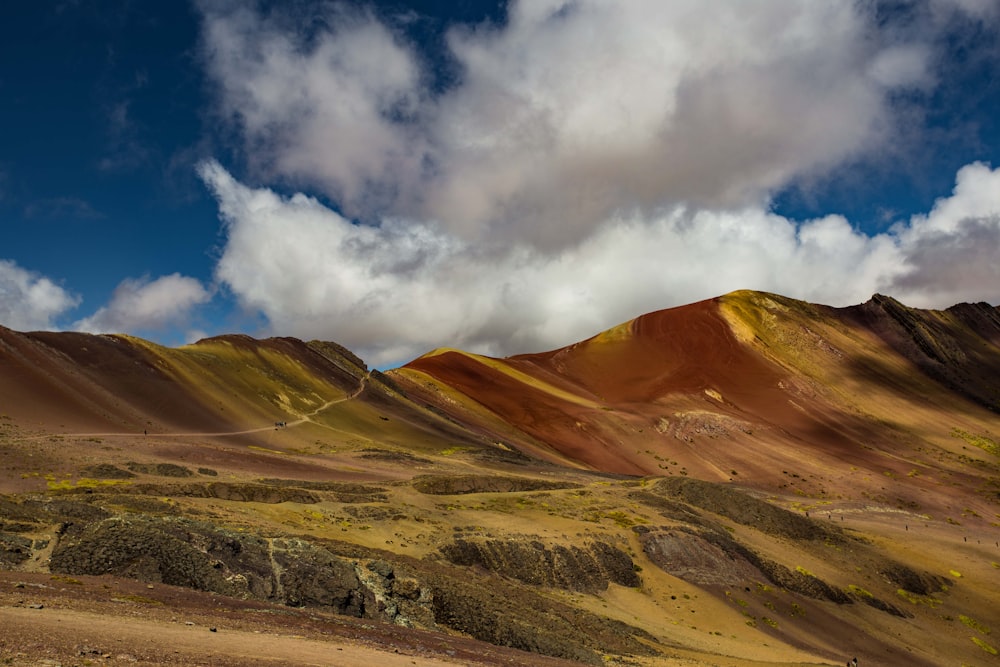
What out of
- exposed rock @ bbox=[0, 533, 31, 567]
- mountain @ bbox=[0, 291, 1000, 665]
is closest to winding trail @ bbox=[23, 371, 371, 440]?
mountain @ bbox=[0, 291, 1000, 665]

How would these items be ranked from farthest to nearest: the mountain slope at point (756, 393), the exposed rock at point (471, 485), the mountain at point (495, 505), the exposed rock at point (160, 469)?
the mountain slope at point (756, 393)
the exposed rock at point (471, 485)
the exposed rock at point (160, 469)
the mountain at point (495, 505)

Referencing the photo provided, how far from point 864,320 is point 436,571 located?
169837mm

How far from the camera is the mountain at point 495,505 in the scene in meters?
20.5

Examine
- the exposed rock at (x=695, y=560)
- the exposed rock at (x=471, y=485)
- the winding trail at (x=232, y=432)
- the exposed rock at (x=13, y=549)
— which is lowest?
the exposed rock at (x=695, y=560)

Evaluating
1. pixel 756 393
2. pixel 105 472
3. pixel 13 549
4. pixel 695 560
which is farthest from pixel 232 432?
pixel 756 393

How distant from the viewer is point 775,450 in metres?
107

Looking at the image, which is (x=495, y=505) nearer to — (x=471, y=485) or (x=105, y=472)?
(x=471, y=485)

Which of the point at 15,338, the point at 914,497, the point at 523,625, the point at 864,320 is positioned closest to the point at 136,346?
the point at 15,338

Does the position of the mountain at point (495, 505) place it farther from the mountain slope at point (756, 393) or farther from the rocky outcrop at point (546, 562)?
the mountain slope at point (756, 393)

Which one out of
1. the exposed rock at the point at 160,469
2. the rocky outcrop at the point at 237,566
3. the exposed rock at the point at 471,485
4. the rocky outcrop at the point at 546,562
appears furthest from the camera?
the exposed rock at the point at 471,485

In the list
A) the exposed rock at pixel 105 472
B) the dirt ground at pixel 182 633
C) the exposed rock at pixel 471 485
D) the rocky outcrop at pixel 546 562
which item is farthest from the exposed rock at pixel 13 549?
the exposed rock at pixel 471 485

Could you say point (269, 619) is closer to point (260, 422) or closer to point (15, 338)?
point (260, 422)

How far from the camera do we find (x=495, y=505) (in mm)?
45781

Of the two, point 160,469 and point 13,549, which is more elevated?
point 160,469
